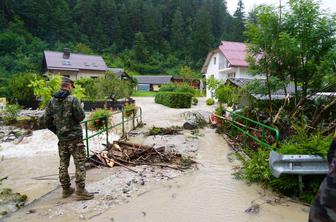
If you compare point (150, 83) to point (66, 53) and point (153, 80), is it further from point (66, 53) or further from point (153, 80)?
point (66, 53)

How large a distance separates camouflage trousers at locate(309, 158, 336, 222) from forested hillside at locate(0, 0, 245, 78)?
2161 inches

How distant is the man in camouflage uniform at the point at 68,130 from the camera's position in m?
4.04

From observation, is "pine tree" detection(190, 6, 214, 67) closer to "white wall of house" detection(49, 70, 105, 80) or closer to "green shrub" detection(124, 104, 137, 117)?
"white wall of house" detection(49, 70, 105, 80)

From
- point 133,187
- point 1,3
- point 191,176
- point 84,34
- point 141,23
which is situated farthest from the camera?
point 141,23

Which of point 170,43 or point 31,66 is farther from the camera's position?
point 170,43

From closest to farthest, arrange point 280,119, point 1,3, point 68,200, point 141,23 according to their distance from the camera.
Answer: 1. point 68,200
2. point 280,119
3. point 1,3
4. point 141,23

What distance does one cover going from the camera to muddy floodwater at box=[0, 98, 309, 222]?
3523mm

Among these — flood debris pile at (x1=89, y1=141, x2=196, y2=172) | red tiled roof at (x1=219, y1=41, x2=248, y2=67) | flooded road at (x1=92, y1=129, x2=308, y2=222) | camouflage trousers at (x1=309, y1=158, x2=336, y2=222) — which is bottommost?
flooded road at (x1=92, y1=129, x2=308, y2=222)

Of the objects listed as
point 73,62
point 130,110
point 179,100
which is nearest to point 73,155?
point 130,110

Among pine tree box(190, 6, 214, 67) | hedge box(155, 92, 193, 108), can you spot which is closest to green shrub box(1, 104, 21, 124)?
hedge box(155, 92, 193, 108)

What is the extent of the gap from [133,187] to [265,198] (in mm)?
2231

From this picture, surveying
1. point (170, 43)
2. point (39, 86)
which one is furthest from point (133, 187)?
point (170, 43)

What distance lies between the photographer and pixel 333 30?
270 inches

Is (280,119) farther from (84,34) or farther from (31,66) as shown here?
(84,34)
